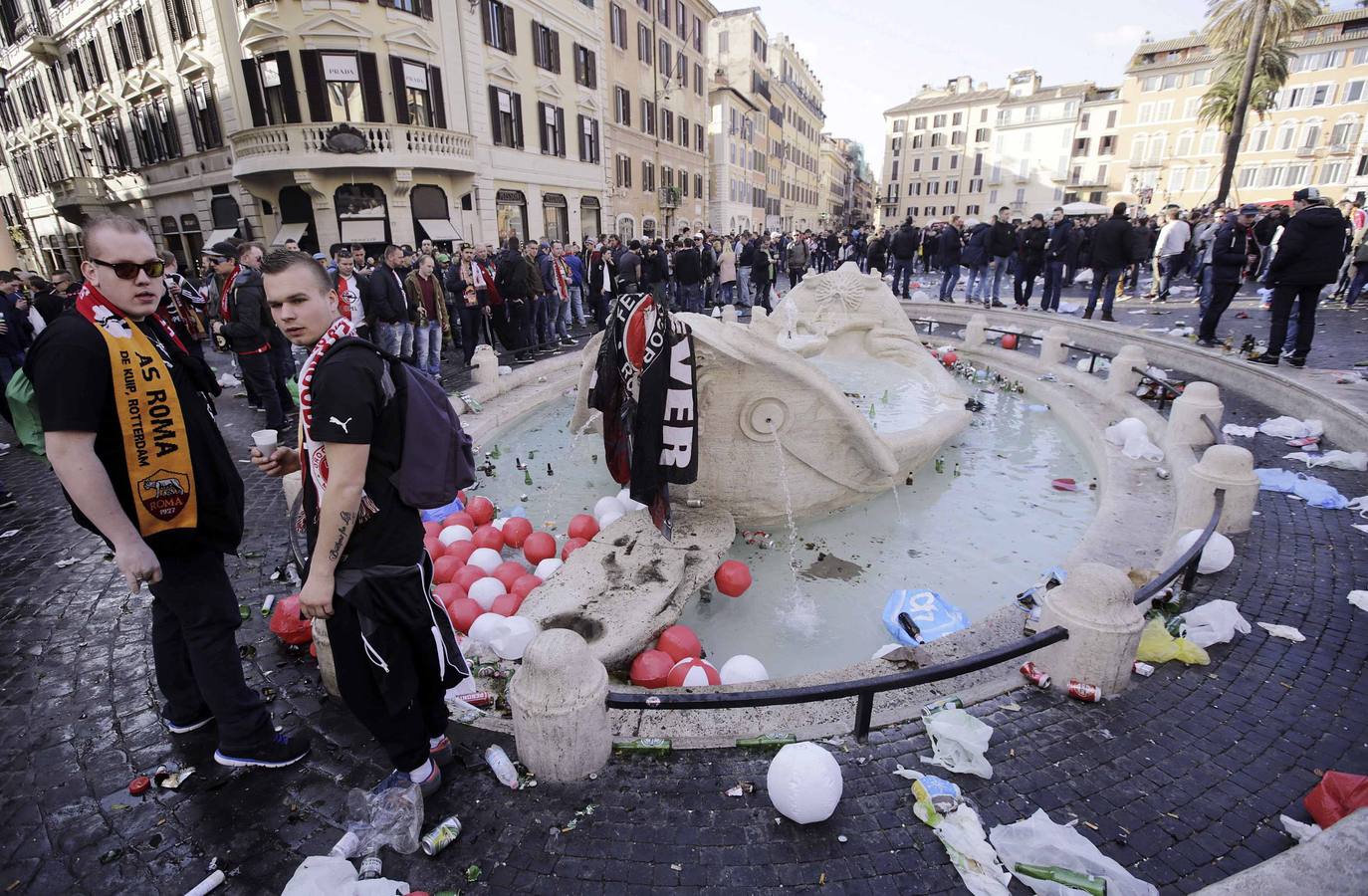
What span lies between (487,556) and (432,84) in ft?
68.3

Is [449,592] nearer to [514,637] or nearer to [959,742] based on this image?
[514,637]

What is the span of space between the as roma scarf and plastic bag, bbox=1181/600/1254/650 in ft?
15.4

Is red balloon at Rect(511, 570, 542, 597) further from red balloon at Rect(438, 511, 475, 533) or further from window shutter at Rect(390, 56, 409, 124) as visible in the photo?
window shutter at Rect(390, 56, 409, 124)

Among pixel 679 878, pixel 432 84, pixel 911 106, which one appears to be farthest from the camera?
pixel 911 106

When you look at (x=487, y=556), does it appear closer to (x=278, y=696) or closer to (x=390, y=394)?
(x=278, y=696)

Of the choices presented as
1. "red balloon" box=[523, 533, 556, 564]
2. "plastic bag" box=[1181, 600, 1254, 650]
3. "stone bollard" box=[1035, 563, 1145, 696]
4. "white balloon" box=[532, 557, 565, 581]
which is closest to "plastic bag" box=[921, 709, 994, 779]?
"stone bollard" box=[1035, 563, 1145, 696]

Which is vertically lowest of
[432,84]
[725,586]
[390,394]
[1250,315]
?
[725,586]

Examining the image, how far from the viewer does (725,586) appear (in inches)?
178

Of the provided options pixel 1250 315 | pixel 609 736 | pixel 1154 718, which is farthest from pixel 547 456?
pixel 1250 315

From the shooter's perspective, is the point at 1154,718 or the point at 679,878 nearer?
the point at 679,878

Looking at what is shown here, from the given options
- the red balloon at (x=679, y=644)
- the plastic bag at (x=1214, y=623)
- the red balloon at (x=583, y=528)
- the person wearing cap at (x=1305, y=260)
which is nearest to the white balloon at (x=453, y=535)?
the red balloon at (x=583, y=528)

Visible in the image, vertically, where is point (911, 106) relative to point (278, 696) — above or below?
above

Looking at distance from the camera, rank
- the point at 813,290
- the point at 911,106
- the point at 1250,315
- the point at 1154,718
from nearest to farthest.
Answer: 1. the point at 1154,718
2. the point at 813,290
3. the point at 1250,315
4. the point at 911,106

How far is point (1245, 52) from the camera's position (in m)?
28.1
